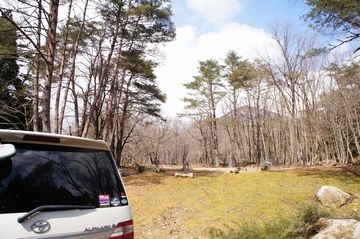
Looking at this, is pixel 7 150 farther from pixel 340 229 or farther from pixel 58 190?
pixel 340 229

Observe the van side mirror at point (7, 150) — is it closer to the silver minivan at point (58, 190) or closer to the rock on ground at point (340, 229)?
the silver minivan at point (58, 190)

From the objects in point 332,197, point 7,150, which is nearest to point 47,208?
point 7,150

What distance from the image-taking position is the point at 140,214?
31.3 ft

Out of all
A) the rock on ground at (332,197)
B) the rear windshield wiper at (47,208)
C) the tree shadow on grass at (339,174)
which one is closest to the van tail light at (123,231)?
the rear windshield wiper at (47,208)

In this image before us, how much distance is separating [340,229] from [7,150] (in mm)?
4078

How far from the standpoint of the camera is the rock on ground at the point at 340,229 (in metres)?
3.79

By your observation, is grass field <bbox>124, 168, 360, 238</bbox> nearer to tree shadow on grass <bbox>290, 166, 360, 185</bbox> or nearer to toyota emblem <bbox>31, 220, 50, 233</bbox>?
tree shadow on grass <bbox>290, 166, 360, 185</bbox>

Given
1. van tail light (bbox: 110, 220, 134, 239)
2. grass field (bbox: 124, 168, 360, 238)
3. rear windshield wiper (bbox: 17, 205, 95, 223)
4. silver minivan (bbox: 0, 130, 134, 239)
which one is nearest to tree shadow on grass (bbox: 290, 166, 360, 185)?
grass field (bbox: 124, 168, 360, 238)

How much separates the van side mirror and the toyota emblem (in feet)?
1.56

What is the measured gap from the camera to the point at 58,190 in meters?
2.13

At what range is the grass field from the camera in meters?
8.22


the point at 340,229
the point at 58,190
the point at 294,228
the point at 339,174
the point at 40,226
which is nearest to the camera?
the point at 40,226

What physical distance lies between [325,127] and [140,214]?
97.2ft

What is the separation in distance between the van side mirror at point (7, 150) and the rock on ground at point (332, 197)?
9.24 meters
